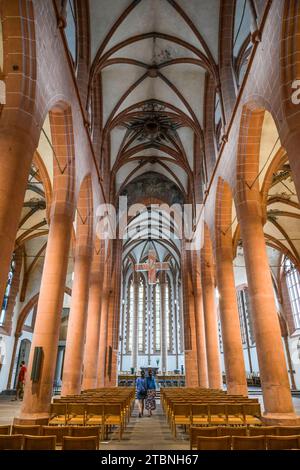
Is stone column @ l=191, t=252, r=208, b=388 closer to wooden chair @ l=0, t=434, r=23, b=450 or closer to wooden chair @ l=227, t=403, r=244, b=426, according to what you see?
wooden chair @ l=227, t=403, r=244, b=426

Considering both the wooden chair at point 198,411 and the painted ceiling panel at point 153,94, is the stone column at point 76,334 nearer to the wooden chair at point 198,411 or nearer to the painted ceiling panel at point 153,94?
the wooden chair at point 198,411

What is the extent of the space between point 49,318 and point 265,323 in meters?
5.65

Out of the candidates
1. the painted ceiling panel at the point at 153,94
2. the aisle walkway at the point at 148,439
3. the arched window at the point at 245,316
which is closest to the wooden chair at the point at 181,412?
the aisle walkway at the point at 148,439

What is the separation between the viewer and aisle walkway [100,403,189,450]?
563 cm

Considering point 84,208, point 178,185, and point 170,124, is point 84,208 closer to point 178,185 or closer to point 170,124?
point 170,124

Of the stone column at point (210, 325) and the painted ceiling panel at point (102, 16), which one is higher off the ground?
the painted ceiling panel at point (102, 16)

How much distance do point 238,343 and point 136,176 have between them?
15.4m

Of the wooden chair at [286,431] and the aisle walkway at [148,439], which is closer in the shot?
the wooden chair at [286,431]

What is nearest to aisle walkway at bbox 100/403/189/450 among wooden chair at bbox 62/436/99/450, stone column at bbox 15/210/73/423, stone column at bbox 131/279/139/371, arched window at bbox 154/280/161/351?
stone column at bbox 15/210/73/423

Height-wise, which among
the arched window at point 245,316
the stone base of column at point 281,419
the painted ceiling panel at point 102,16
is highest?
the painted ceiling panel at point 102,16

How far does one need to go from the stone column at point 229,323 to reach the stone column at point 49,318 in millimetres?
6356

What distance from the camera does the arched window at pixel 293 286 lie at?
22170mm
